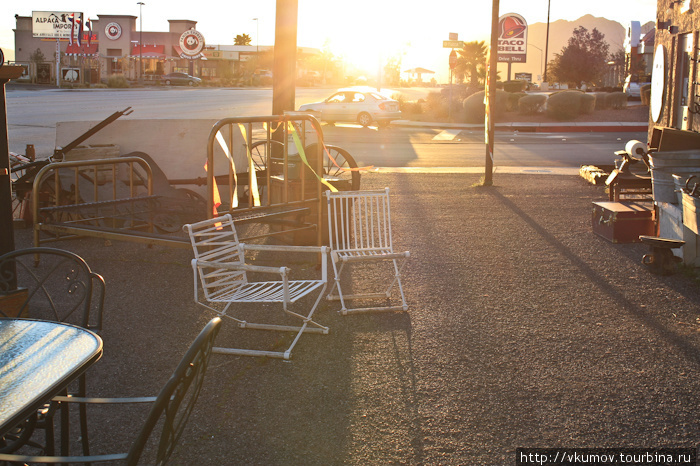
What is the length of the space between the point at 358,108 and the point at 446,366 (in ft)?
77.6

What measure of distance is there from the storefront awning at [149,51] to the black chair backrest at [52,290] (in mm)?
83427

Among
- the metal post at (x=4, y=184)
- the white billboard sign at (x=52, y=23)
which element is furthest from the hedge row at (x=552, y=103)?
the white billboard sign at (x=52, y=23)

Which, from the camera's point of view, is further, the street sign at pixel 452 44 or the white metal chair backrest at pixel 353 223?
the street sign at pixel 452 44

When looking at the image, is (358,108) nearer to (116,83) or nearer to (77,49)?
(116,83)

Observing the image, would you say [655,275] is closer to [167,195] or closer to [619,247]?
[619,247]

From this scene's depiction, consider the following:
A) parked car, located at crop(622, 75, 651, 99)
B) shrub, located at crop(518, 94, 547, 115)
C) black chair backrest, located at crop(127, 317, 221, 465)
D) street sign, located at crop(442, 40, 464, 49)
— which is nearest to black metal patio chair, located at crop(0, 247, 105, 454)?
black chair backrest, located at crop(127, 317, 221, 465)

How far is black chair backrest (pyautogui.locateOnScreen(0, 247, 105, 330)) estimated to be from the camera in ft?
12.0

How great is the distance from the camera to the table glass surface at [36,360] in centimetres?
235

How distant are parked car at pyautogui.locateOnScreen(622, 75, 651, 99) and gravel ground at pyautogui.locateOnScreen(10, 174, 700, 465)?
32.5 metres

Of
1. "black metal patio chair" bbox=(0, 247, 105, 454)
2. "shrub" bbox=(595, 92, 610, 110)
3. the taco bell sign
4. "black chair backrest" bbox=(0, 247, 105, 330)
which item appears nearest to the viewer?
"black metal patio chair" bbox=(0, 247, 105, 454)

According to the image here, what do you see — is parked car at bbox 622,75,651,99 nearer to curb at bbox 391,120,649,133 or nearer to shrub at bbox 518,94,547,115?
shrub at bbox 518,94,547,115

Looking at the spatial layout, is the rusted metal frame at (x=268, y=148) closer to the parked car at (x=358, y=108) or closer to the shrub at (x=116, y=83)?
the parked car at (x=358, y=108)

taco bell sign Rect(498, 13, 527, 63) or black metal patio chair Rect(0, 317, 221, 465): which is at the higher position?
taco bell sign Rect(498, 13, 527, 63)

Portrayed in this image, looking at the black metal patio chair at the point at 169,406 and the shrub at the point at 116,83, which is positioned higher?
the shrub at the point at 116,83
